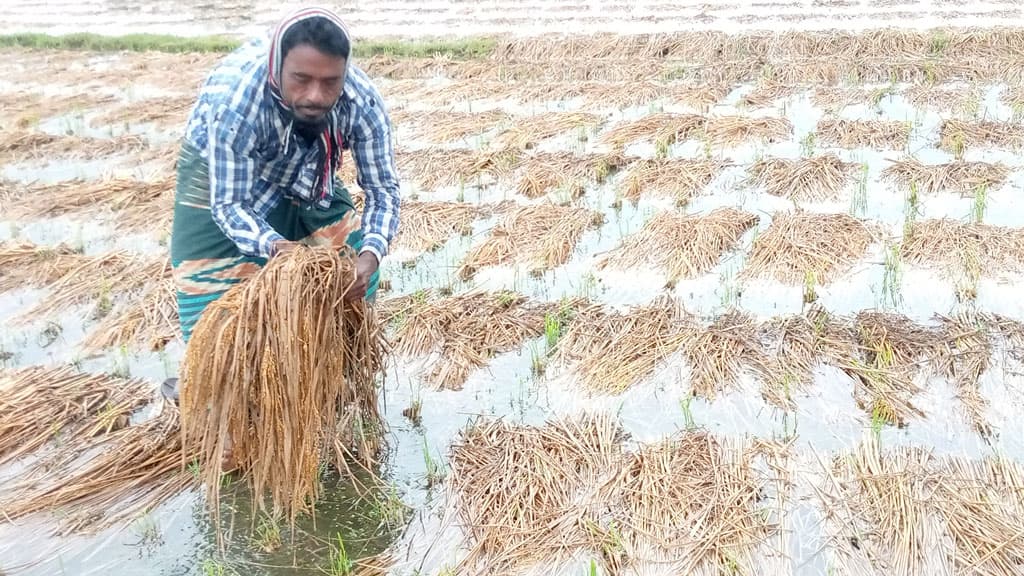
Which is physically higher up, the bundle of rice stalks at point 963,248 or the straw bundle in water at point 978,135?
the bundle of rice stalks at point 963,248

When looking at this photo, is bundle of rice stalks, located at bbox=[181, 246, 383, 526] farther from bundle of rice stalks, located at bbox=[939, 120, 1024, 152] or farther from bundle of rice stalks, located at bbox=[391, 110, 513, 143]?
bundle of rice stalks, located at bbox=[939, 120, 1024, 152]

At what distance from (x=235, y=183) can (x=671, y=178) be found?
10.9 feet

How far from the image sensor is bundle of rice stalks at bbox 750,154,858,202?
4.97 m

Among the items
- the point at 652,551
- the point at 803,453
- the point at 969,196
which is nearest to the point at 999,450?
the point at 803,453

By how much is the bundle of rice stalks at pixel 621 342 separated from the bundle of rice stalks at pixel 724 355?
10 cm

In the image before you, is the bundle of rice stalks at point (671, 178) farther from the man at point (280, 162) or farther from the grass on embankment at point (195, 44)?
the grass on embankment at point (195, 44)

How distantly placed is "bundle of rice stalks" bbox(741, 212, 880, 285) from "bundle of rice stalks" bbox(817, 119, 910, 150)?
139 centimetres

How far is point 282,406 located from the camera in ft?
8.13

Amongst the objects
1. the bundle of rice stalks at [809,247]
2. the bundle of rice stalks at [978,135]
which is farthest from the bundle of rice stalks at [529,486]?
the bundle of rice stalks at [978,135]

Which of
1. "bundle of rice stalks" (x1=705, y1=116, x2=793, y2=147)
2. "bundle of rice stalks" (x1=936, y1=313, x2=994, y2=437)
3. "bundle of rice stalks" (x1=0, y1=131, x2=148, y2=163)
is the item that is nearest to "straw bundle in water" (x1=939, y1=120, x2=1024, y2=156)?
"bundle of rice stalks" (x1=705, y1=116, x2=793, y2=147)

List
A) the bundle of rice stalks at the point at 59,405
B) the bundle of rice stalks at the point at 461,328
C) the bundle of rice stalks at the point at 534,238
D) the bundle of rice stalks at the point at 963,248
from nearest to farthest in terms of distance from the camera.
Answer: the bundle of rice stalks at the point at 59,405
the bundle of rice stalks at the point at 461,328
the bundle of rice stalks at the point at 963,248
the bundle of rice stalks at the point at 534,238

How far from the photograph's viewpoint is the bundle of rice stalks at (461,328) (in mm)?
3533

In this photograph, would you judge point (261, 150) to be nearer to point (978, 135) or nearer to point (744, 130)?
point (744, 130)

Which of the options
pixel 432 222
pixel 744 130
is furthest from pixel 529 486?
pixel 744 130
